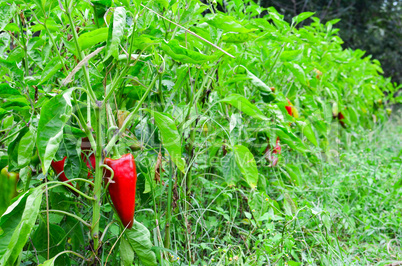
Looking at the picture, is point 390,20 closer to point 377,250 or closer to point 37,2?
point 377,250

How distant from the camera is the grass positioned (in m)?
1.06

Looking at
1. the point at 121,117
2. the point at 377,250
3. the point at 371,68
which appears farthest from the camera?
the point at 371,68

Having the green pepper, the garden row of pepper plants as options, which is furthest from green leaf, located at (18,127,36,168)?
the green pepper

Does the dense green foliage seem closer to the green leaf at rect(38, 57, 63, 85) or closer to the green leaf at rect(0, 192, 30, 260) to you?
the green leaf at rect(38, 57, 63, 85)

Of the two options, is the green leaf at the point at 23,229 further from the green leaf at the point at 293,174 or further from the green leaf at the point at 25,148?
the green leaf at the point at 293,174

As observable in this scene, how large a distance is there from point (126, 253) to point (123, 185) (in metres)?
0.17

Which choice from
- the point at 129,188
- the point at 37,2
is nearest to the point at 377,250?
the point at 129,188

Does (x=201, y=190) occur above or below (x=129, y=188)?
below

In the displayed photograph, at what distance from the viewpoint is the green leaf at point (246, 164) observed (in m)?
0.99

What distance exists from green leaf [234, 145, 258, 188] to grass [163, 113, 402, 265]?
11 cm

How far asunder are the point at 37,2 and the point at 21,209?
37cm

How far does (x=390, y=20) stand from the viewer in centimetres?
588

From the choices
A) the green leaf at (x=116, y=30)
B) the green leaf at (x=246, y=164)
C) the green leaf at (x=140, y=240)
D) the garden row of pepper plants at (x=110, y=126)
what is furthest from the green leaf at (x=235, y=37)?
the green leaf at (x=140, y=240)

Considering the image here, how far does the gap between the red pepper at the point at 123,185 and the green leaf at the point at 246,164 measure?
0.32m
